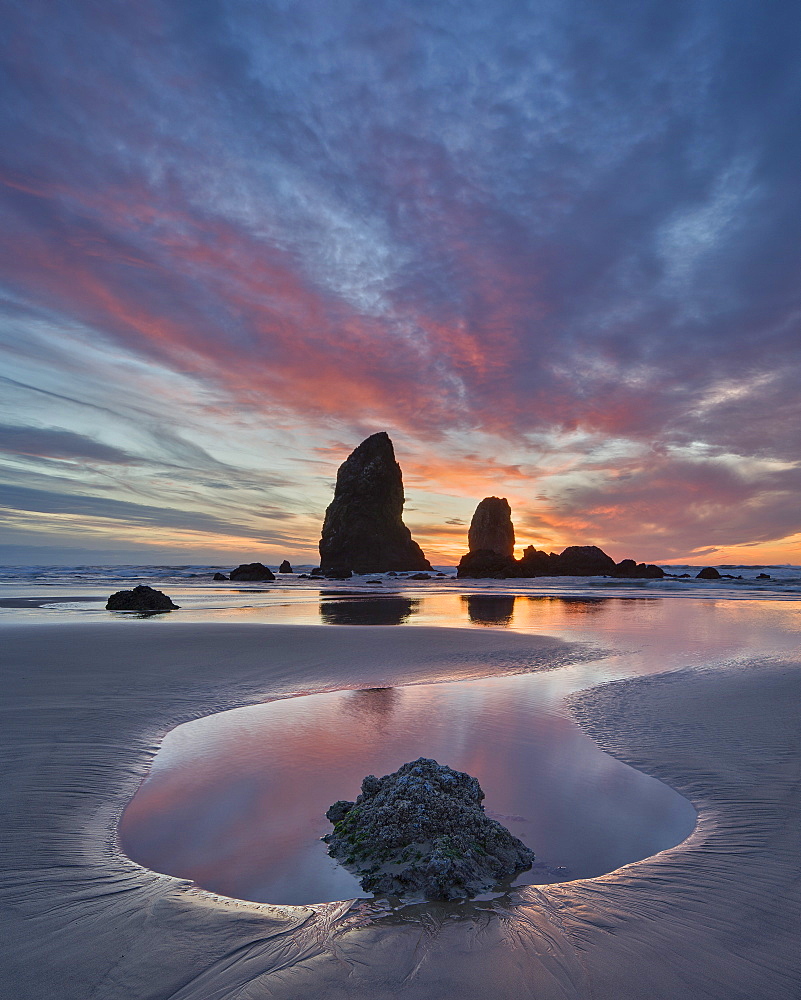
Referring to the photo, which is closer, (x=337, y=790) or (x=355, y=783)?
(x=337, y=790)

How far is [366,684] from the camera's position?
8.95 metres

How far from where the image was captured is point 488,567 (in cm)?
6744

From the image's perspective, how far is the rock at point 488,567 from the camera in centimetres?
6494

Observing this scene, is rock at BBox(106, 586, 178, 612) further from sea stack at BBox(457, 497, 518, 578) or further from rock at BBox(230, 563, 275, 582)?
sea stack at BBox(457, 497, 518, 578)

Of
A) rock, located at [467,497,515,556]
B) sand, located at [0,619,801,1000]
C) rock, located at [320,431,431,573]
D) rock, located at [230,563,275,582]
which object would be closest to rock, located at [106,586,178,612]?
sand, located at [0,619,801,1000]

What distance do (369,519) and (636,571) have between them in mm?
40819

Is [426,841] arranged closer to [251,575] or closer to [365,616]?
[365,616]

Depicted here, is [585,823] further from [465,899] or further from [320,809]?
[320,809]

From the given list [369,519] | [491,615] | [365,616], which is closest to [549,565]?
[369,519]

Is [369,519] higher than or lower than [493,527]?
lower

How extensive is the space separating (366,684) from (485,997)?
22.2 ft

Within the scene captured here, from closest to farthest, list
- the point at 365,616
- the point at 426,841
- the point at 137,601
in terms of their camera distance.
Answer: the point at 426,841
the point at 365,616
the point at 137,601

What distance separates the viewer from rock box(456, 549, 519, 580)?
213 feet

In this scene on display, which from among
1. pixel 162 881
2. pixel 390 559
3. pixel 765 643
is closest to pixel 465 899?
pixel 162 881
